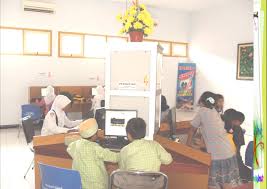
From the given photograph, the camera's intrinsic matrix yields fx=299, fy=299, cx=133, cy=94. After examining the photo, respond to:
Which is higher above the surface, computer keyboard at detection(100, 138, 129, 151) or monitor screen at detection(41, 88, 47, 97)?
monitor screen at detection(41, 88, 47, 97)

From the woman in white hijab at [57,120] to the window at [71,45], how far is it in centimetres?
375

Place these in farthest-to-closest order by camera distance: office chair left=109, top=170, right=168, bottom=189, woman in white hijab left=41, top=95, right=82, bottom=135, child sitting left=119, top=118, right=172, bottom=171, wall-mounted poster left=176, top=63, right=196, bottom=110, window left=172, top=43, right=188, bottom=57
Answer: window left=172, top=43, right=188, bottom=57 → wall-mounted poster left=176, top=63, right=196, bottom=110 → woman in white hijab left=41, top=95, right=82, bottom=135 → child sitting left=119, top=118, right=172, bottom=171 → office chair left=109, top=170, right=168, bottom=189

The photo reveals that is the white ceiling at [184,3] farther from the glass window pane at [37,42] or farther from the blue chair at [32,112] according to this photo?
the blue chair at [32,112]

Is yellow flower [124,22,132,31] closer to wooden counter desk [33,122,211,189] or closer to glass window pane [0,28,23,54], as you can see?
wooden counter desk [33,122,211,189]

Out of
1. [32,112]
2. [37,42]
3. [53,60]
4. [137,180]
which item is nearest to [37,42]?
[37,42]

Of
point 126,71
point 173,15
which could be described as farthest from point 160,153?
point 173,15

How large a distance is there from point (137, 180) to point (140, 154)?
0.91 ft

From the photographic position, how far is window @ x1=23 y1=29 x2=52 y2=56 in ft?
24.6

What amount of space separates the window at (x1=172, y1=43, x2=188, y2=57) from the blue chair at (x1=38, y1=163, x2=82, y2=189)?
8182mm

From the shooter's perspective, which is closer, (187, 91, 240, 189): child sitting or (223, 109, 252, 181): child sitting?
(187, 91, 240, 189): child sitting

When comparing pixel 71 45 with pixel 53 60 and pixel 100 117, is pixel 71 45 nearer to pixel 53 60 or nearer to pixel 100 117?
pixel 53 60

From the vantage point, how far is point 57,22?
25.6ft

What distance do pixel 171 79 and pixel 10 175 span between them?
6.63 metres

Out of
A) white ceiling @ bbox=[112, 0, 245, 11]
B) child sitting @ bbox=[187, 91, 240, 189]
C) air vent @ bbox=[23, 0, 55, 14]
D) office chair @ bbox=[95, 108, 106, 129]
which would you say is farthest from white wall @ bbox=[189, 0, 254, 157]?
office chair @ bbox=[95, 108, 106, 129]
